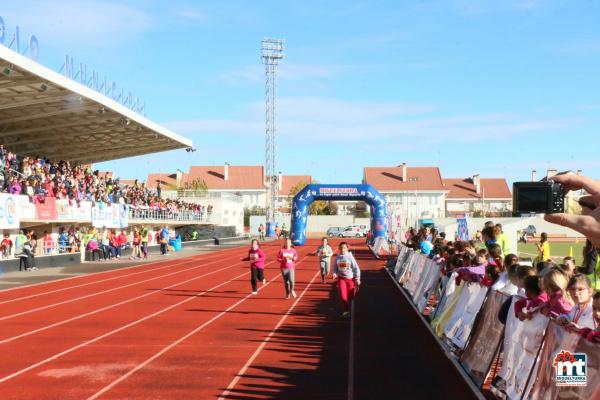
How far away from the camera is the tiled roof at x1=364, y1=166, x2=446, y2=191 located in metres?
120

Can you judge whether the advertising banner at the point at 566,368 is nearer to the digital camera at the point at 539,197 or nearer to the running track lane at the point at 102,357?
the digital camera at the point at 539,197

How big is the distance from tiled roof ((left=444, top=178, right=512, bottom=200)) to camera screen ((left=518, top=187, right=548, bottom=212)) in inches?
5133

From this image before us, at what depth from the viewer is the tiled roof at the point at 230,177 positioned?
12900 centimetres

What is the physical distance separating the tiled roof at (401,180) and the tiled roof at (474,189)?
11479 millimetres

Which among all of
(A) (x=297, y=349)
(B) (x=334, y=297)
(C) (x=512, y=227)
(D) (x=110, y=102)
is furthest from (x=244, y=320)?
(D) (x=110, y=102)

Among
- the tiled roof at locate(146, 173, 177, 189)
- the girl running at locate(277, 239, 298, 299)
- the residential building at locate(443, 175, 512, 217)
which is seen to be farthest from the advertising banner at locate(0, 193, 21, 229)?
the residential building at locate(443, 175, 512, 217)

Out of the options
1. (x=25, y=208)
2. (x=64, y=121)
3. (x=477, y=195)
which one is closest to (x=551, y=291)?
(x=25, y=208)

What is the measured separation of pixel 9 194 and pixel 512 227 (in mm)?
19091

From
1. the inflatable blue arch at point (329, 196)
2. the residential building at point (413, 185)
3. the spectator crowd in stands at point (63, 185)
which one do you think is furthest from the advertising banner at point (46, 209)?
the residential building at point (413, 185)

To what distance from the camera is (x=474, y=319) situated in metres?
9.03

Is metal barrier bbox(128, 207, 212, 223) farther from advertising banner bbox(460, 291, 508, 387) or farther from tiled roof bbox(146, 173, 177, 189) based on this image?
tiled roof bbox(146, 173, 177, 189)

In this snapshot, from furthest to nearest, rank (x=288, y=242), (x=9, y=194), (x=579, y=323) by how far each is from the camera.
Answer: (x=9, y=194) < (x=288, y=242) < (x=579, y=323)

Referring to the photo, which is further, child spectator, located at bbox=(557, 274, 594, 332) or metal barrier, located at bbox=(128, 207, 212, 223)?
metal barrier, located at bbox=(128, 207, 212, 223)

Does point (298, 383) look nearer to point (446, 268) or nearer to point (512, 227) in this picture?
point (446, 268)
